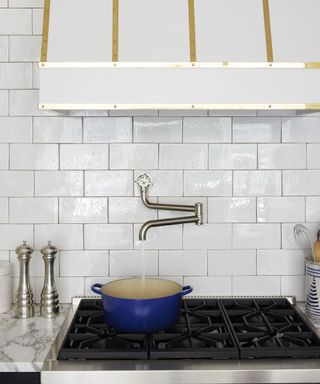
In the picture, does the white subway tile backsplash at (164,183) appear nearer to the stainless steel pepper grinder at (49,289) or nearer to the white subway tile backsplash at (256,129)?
the white subway tile backsplash at (256,129)

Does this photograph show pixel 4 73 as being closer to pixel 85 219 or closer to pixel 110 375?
pixel 85 219

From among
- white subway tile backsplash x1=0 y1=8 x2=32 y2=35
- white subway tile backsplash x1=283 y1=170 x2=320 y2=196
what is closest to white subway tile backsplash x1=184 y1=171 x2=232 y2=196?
white subway tile backsplash x1=283 y1=170 x2=320 y2=196

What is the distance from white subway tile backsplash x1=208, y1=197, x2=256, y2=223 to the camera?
2133mm

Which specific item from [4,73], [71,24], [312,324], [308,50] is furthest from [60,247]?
[308,50]

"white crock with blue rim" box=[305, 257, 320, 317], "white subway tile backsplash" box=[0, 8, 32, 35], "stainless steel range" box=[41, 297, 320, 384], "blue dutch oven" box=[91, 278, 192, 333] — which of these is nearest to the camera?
"stainless steel range" box=[41, 297, 320, 384]

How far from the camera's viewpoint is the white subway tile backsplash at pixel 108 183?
2119mm

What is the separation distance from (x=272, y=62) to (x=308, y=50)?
0.13 m

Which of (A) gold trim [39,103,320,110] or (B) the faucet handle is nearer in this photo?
(A) gold trim [39,103,320,110]

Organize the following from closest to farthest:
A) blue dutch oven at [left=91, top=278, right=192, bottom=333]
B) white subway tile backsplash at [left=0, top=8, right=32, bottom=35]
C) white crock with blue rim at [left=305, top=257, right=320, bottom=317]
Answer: blue dutch oven at [left=91, top=278, right=192, bottom=333] < white crock with blue rim at [left=305, top=257, right=320, bottom=317] < white subway tile backsplash at [left=0, top=8, right=32, bottom=35]

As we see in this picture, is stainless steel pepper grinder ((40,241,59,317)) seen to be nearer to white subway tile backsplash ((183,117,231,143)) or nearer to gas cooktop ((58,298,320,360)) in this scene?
gas cooktop ((58,298,320,360))

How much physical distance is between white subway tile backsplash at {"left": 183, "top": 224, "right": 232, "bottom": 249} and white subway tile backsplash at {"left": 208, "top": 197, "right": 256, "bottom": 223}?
0.11ft

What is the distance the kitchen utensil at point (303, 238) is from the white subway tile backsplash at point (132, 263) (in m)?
0.58

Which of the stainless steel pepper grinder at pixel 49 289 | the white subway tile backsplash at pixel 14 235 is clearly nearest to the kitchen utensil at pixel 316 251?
the stainless steel pepper grinder at pixel 49 289

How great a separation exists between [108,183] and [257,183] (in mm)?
612
